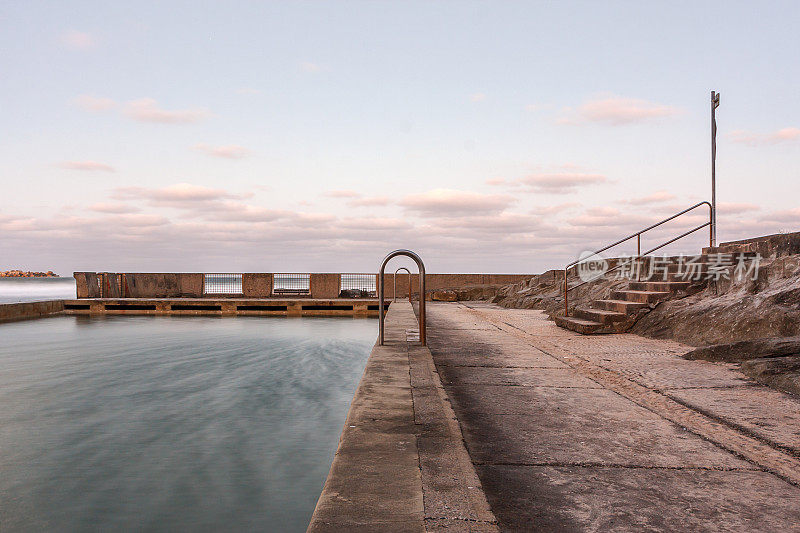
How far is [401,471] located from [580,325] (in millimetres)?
8270

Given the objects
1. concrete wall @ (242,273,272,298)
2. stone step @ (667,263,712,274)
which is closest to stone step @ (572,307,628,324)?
stone step @ (667,263,712,274)

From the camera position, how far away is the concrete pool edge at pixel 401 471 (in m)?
2.19

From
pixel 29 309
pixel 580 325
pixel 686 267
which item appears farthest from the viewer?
pixel 29 309

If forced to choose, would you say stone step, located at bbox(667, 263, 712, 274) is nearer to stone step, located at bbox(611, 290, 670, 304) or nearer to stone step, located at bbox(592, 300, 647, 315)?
stone step, located at bbox(611, 290, 670, 304)

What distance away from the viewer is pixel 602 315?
1024 cm

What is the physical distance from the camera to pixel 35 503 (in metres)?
4.90

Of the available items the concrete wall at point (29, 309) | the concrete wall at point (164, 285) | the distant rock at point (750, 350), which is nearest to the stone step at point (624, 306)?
the distant rock at point (750, 350)

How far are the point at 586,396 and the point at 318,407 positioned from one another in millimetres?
4925

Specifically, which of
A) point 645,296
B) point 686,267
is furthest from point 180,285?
point 686,267

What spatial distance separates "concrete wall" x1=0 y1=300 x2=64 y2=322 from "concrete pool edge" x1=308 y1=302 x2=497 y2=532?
67.6 feet

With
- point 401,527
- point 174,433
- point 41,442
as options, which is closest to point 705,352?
point 401,527

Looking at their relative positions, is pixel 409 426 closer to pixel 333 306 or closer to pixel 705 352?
pixel 705 352

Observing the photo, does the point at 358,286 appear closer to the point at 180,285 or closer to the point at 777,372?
the point at 180,285

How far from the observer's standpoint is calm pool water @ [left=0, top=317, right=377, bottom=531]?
15.5 feet
